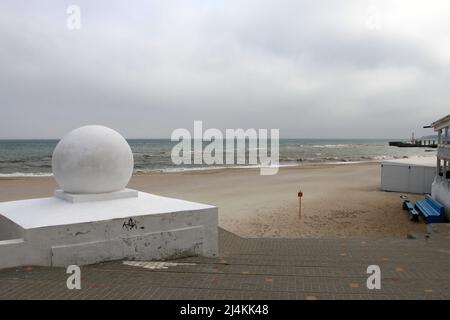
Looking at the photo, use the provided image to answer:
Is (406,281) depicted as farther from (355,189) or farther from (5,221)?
(355,189)

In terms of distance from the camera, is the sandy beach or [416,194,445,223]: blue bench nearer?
[416,194,445,223]: blue bench

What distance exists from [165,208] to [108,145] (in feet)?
6.43

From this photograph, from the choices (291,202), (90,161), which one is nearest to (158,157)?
(291,202)

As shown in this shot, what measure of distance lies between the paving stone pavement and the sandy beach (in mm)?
5411

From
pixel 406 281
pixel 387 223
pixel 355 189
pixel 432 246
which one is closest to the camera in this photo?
pixel 406 281

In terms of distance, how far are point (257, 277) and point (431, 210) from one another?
12.0 m

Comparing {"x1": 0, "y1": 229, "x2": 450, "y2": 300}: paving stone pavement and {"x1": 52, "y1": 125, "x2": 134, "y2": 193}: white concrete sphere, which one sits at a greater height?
{"x1": 52, "y1": 125, "x2": 134, "y2": 193}: white concrete sphere

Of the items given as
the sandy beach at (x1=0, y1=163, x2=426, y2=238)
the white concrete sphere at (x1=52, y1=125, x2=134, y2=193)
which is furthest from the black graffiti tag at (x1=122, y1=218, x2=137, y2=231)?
the sandy beach at (x1=0, y1=163, x2=426, y2=238)

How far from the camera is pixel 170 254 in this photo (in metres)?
8.48

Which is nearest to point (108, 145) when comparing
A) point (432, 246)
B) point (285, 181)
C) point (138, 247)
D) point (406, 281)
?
point (138, 247)

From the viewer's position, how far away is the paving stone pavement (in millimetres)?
5453

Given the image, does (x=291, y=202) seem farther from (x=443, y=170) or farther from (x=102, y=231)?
(x=102, y=231)

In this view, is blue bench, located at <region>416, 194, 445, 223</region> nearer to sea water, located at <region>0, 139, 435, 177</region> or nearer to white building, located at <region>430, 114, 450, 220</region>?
white building, located at <region>430, 114, 450, 220</region>

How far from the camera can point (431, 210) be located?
16.0 meters
